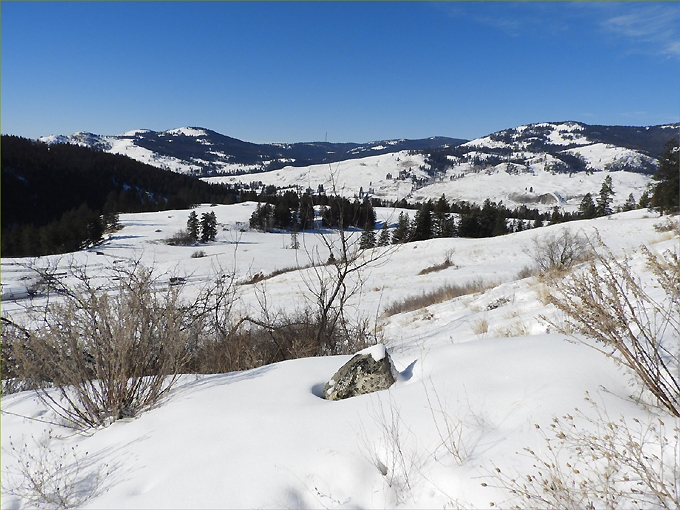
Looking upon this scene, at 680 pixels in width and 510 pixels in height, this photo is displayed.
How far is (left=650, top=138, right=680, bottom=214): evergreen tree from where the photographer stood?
26.5m

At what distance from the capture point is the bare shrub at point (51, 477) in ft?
6.77

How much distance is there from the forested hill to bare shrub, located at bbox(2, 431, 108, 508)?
8350 cm

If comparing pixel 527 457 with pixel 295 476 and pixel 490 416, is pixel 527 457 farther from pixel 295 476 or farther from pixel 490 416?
pixel 295 476

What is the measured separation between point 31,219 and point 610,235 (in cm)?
11810

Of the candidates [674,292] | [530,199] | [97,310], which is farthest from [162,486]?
[530,199]

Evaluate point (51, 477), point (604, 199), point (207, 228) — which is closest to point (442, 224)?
point (604, 199)

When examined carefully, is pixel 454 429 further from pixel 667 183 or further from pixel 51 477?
pixel 667 183

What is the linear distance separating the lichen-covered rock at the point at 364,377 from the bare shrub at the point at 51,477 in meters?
1.77

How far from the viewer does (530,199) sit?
15100 centimetres

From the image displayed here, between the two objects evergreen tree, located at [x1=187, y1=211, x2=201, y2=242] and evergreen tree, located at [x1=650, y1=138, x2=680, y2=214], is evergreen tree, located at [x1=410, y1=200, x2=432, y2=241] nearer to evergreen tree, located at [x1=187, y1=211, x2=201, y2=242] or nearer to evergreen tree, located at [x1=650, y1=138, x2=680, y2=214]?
evergreen tree, located at [x1=650, y1=138, x2=680, y2=214]

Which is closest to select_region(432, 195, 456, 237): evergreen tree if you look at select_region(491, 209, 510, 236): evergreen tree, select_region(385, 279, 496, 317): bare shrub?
select_region(491, 209, 510, 236): evergreen tree

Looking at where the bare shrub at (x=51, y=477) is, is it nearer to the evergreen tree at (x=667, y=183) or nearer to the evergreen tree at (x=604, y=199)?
the evergreen tree at (x=667, y=183)

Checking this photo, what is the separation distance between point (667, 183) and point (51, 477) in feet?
128

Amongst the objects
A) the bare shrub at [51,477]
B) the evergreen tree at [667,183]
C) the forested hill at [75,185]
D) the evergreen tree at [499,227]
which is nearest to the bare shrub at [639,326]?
the bare shrub at [51,477]
